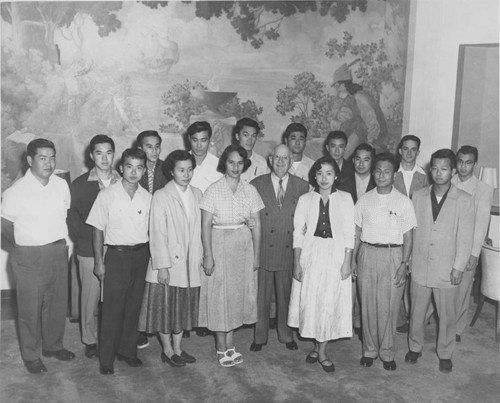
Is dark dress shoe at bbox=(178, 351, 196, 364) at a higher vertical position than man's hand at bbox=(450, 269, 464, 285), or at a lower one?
lower

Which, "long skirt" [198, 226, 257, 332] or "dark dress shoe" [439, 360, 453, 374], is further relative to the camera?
"dark dress shoe" [439, 360, 453, 374]

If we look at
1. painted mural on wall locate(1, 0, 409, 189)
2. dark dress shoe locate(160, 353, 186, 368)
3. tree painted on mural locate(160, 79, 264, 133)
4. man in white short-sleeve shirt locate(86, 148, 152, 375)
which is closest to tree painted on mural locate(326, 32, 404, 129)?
painted mural on wall locate(1, 0, 409, 189)

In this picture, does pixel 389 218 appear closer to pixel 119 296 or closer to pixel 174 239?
pixel 174 239

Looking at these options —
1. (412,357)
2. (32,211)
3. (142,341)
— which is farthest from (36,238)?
(412,357)

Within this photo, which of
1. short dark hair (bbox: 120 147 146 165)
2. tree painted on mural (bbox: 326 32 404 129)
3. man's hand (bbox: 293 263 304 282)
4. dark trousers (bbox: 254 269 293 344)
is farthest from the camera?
tree painted on mural (bbox: 326 32 404 129)

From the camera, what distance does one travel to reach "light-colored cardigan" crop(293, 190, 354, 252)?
4137 mm

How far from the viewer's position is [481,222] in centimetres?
453

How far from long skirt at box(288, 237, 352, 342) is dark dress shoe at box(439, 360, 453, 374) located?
814mm

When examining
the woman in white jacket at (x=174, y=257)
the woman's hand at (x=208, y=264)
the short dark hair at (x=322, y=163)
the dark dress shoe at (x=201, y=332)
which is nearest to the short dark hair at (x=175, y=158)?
the woman in white jacket at (x=174, y=257)

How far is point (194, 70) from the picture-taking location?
5.58 m

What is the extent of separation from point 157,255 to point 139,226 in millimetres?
256

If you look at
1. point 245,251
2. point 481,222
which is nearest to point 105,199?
point 245,251

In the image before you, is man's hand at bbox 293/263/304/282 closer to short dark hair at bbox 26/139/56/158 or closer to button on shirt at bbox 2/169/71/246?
button on shirt at bbox 2/169/71/246

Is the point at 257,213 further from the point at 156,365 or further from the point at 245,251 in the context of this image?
the point at 156,365
